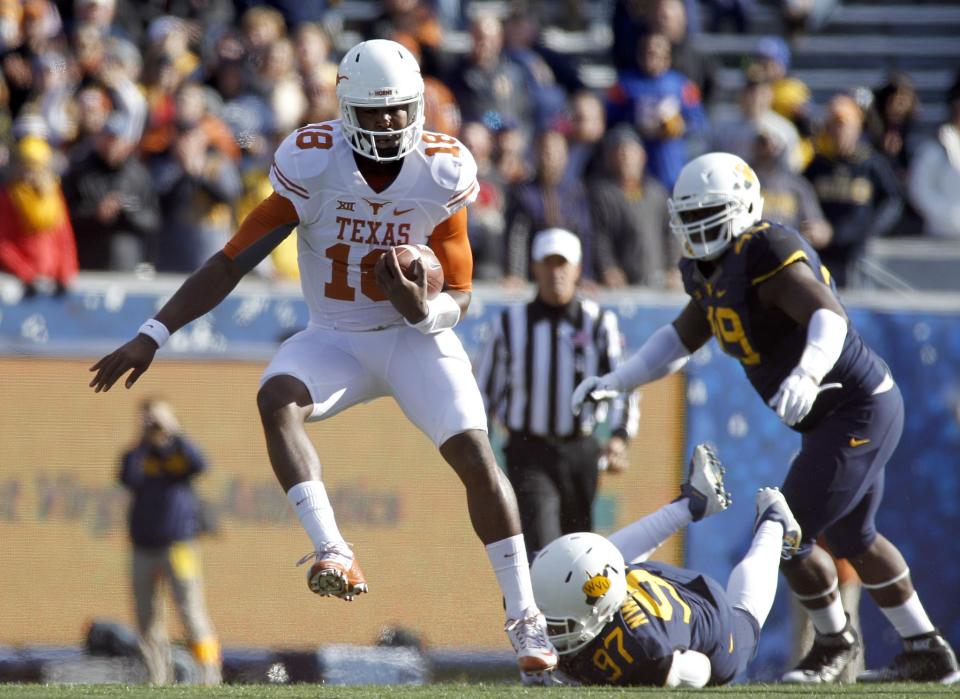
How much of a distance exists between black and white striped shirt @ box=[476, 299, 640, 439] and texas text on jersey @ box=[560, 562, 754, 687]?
151cm

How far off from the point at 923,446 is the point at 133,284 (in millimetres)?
3523

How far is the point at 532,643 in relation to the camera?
4.70 meters

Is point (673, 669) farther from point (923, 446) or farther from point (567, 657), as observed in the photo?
point (923, 446)

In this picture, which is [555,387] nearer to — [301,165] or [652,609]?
[652,609]

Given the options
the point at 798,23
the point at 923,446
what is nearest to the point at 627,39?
the point at 798,23

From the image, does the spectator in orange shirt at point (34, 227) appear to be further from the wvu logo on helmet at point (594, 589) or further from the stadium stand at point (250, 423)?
the wvu logo on helmet at point (594, 589)

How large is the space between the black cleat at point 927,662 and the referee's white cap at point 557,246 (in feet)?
6.83

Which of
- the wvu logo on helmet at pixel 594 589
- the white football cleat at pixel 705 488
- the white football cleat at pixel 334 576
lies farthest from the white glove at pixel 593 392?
the white football cleat at pixel 334 576

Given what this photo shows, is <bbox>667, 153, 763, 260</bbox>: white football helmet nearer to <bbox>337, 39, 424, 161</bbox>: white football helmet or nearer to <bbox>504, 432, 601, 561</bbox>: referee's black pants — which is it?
<bbox>337, 39, 424, 161</bbox>: white football helmet

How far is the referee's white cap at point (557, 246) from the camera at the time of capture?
691 centimetres

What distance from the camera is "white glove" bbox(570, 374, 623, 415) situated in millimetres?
5816

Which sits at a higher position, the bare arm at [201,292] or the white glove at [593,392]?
the bare arm at [201,292]

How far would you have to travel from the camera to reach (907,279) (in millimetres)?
9242

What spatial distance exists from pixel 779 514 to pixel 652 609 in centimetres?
55
